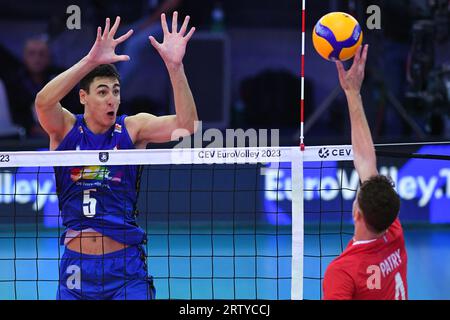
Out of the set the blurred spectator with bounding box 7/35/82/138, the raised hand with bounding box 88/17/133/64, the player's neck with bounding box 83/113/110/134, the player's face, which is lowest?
the player's neck with bounding box 83/113/110/134

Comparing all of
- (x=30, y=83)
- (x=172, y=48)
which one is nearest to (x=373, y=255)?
(x=172, y=48)

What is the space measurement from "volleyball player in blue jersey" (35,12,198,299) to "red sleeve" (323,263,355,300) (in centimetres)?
170

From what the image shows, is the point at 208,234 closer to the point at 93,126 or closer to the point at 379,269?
the point at 93,126

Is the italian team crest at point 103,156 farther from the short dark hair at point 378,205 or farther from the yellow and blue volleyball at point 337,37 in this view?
the short dark hair at point 378,205

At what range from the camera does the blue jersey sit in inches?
258

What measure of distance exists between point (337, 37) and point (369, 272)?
2108 millimetres

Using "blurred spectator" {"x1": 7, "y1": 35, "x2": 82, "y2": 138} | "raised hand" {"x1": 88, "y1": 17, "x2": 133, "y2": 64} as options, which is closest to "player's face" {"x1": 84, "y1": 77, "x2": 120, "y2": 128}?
"raised hand" {"x1": 88, "y1": 17, "x2": 133, "y2": 64}

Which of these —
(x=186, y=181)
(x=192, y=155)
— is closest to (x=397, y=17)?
(x=186, y=181)

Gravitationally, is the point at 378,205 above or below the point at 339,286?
above

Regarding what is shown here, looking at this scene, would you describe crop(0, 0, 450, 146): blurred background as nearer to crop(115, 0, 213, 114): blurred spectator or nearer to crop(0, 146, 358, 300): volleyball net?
crop(115, 0, 213, 114): blurred spectator

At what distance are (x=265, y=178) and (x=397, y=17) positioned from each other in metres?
5.30

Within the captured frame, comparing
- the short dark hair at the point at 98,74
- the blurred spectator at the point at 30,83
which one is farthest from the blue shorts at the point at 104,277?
the blurred spectator at the point at 30,83

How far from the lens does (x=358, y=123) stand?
589 centimetres
